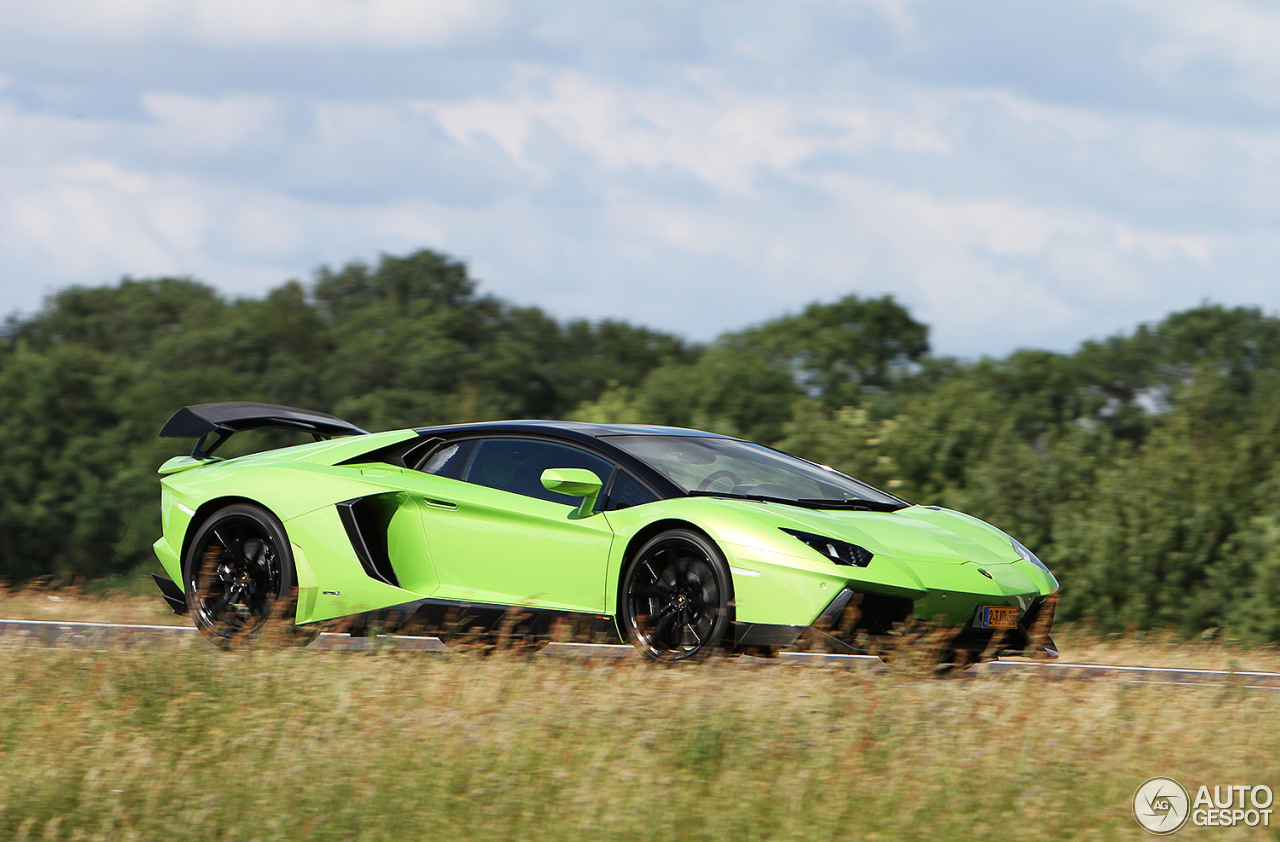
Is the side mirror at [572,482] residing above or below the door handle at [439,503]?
above

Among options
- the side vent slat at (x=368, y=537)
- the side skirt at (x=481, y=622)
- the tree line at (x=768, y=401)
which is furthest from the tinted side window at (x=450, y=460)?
the tree line at (x=768, y=401)

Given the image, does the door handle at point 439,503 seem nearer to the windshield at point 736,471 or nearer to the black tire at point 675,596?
the windshield at point 736,471

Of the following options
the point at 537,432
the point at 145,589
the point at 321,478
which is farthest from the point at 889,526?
the point at 145,589

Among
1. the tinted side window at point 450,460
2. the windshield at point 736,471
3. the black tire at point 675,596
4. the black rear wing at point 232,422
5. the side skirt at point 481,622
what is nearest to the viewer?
the black tire at point 675,596

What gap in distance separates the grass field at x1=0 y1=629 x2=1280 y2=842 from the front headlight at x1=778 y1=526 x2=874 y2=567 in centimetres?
51

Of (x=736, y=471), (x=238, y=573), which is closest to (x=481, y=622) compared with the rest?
(x=736, y=471)

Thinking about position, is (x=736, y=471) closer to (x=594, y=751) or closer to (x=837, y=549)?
(x=837, y=549)

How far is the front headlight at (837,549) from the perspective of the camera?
611 cm

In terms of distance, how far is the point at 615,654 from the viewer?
6.62 m

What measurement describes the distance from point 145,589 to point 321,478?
18.7 feet

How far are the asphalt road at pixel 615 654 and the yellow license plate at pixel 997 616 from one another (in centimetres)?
21

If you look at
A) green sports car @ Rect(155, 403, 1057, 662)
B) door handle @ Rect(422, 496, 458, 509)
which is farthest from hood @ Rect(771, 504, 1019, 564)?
door handle @ Rect(422, 496, 458, 509)

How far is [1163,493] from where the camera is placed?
101 ft

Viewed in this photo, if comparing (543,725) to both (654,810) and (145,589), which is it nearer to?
(654,810)
